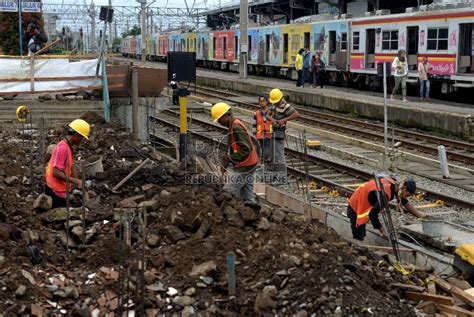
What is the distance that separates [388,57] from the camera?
91.1ft

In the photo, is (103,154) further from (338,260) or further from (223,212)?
(338,260)

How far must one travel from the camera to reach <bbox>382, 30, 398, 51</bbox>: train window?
90.4 ft

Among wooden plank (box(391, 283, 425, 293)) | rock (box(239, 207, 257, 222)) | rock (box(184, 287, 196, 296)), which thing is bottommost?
wooden plank (box(391, 283, 425, 293))

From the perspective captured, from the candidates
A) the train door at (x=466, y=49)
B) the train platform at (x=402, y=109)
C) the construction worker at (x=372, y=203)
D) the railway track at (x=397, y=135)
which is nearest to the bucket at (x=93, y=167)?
the construction worker at (x=372, y=203)

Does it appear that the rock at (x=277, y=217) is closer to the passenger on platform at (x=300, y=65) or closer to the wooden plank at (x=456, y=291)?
the wooden plank at (x=456, y=291)

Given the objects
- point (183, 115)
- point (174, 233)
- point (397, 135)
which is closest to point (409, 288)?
point (174, 233)

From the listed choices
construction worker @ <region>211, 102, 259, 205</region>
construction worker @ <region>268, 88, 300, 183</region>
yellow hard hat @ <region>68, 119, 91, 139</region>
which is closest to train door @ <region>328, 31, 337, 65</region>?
construction worker @ <region>268, 88, 300, 183</region>

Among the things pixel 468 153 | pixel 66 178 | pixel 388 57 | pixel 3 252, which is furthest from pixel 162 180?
pixel 388 57

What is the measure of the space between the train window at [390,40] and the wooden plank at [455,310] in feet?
73.5

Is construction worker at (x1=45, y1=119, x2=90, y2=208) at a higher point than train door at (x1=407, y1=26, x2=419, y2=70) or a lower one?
lower

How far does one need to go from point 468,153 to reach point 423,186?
4370mm

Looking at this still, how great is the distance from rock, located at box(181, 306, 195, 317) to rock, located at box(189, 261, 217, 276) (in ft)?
1.56

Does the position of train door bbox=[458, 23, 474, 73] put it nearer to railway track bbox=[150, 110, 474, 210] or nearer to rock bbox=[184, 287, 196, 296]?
railway track bbox=[150, 110, 474, 210]

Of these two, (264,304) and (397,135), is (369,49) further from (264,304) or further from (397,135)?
(264,304)
